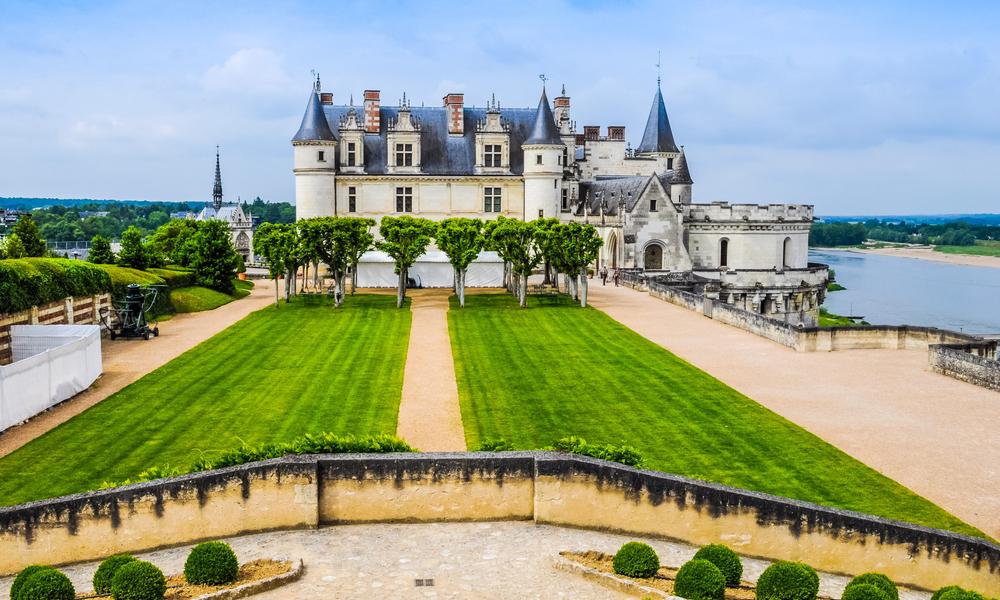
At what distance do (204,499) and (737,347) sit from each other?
2249cm

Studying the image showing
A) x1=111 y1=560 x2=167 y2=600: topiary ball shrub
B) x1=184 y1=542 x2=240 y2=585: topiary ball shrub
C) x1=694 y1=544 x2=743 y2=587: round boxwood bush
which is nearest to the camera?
x1=111 y1=560 x2=167 y2=600: topiary ball shrub

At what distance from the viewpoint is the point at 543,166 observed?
57938mm

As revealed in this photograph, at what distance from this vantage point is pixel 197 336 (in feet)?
111

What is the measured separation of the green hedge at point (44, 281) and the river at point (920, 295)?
2039 inches

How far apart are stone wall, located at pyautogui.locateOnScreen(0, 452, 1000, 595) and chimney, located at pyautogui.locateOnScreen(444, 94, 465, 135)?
48.9 meters

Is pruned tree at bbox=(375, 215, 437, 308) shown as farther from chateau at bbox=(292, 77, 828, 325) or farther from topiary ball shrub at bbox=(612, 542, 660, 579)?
topiary ball shrub at bbox=(612, 542, 660, 579)

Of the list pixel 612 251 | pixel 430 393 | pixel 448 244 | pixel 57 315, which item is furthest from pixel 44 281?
pixel 612 251

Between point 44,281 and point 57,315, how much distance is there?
5.63 feet

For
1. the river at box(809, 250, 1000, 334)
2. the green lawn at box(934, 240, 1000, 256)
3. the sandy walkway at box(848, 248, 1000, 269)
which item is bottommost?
the river at box(809, 250, 1000, 334)

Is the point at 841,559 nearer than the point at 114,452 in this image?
Yes

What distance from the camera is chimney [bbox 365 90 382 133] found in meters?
60.0

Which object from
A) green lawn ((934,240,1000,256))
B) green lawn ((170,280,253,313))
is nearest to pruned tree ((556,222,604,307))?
green lawn ((170,280,253,313))

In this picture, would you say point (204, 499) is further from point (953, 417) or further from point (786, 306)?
point (786, 306)

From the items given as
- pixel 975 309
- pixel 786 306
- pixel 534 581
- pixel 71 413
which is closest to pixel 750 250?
pixel 786 306
